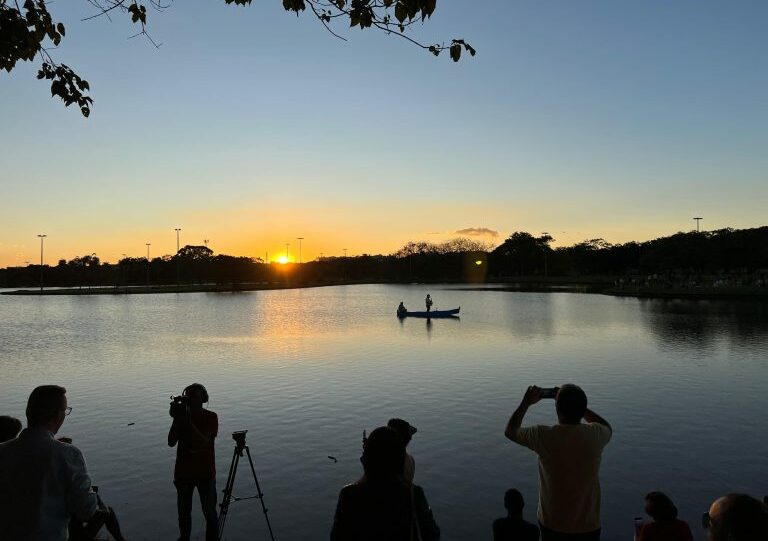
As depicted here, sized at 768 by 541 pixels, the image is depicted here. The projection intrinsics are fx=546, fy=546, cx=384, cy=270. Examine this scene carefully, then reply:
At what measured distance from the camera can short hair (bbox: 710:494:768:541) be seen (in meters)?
2.34

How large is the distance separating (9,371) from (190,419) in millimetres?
20663

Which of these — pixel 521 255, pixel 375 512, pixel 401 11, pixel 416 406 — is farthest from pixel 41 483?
pixel 521 255

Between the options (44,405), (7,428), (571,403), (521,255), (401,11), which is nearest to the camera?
(44,405)

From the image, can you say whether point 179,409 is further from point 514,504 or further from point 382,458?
point 382,458

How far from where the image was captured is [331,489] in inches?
373

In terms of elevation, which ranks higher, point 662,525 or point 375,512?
point 375,512

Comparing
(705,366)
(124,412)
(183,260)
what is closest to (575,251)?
(183,260)

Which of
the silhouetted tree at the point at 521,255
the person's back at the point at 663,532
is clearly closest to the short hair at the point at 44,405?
the person's back at the point at 663,532

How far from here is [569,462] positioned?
4293mm

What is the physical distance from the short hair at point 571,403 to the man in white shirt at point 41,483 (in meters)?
3.38

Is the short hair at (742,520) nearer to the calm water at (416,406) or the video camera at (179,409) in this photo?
the video camera at (179,409)

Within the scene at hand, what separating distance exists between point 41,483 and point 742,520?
3776mm

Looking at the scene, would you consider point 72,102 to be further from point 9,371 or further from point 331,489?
point 9,371

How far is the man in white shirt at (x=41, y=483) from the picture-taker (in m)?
3.32
